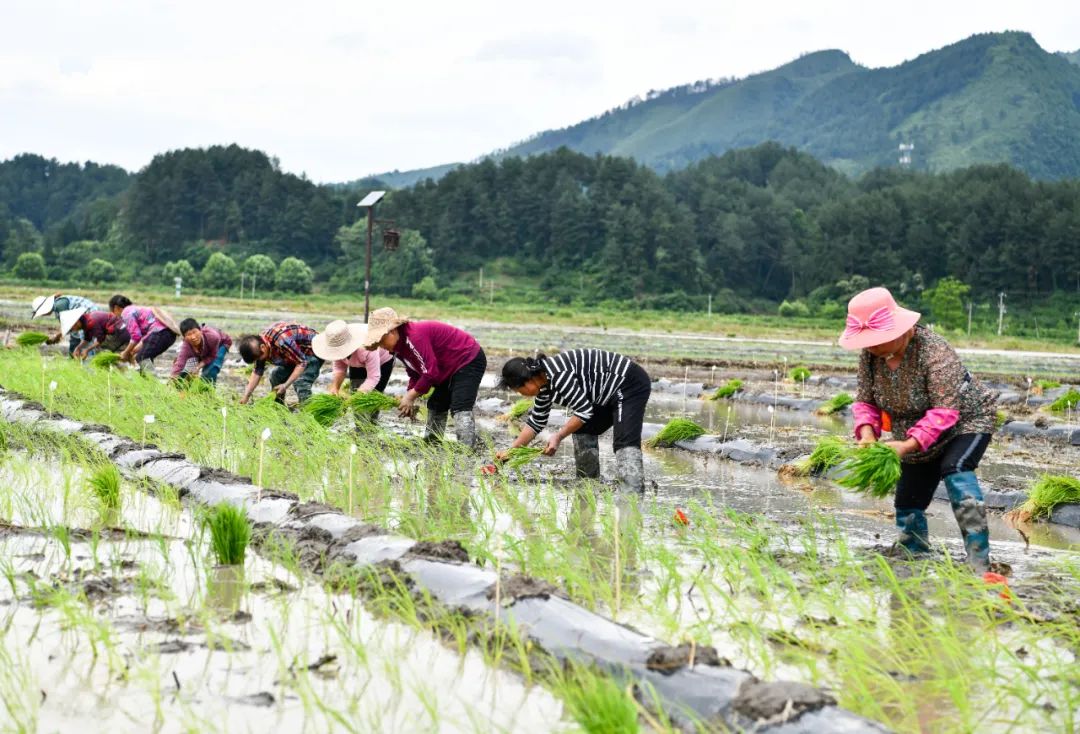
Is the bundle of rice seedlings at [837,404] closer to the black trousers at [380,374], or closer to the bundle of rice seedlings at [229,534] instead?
the black trousers at [380,374]

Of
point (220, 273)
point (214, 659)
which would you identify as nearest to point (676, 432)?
point (214, 659)

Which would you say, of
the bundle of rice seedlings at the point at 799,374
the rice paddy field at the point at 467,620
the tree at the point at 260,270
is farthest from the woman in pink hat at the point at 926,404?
the tree at the point at 260,270

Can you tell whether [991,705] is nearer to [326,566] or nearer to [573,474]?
[326,566]

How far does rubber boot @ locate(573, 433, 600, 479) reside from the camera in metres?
5.97

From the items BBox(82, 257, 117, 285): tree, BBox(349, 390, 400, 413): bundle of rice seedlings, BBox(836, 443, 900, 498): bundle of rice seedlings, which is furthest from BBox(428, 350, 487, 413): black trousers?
BBox(82, 257, 117, 285): tree

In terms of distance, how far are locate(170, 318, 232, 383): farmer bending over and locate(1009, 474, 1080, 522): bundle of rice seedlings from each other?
6190 millimetres

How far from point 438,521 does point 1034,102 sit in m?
166

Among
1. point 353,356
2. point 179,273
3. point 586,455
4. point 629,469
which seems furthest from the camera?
point 179,273

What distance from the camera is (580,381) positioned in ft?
17.7

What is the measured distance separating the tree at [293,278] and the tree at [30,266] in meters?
12.3

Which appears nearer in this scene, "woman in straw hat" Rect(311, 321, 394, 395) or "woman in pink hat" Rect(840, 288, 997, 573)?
"woman in pink hat" Rect(840, 288, 997, 573)

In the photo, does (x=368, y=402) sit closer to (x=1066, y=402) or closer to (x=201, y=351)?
(x=201, y=351)

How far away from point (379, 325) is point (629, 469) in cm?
171

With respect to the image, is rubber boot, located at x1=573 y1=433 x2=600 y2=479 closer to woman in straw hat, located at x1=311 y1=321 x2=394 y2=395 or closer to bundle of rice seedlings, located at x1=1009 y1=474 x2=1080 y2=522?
woman in straw hat, located at x1=311 y1=321 x2=394 y2=395
